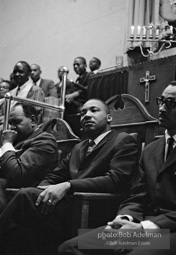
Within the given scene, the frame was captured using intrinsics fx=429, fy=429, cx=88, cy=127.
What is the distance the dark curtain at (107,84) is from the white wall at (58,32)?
1436 millimetres

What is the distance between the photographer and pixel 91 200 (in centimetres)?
201

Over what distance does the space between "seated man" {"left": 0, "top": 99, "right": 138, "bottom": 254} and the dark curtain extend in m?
2.84

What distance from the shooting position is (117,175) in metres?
2.21

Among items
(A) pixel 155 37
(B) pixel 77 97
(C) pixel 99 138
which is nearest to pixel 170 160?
(C) pixel 99 138

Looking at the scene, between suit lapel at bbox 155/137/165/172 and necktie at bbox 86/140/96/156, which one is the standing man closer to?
necktie at bbox 86/140/96/156

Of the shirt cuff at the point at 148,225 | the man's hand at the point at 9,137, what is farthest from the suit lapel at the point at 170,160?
the man's hand at the point at 9,137

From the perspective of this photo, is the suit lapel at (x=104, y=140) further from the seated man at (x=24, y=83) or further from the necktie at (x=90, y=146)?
the seated man at (x=24, y=83)

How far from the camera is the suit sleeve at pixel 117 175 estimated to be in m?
2.18

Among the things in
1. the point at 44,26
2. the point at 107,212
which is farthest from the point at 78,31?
the point at 107,212

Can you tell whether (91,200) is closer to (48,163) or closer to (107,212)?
(107,212)

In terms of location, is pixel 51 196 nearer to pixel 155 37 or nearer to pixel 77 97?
pixel 77 97

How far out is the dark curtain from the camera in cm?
530

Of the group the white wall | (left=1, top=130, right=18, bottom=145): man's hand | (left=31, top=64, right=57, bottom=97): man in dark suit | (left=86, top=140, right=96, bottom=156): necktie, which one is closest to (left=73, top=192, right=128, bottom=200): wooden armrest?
(left=86, top=140, right=96, bottom=156): necktie

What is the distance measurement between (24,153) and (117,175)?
0.74 m
